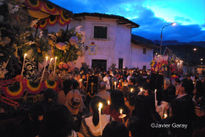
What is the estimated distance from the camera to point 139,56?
2425 cm

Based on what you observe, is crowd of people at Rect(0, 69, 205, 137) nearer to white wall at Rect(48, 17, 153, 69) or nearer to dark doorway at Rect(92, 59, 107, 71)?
white wall at Rect(48, 17, 153, 69)

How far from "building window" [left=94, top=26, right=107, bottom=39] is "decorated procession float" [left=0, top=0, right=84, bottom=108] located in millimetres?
12220

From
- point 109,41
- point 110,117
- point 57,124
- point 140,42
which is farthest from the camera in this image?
point 140,42

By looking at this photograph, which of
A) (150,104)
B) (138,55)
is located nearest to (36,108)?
(150,104)

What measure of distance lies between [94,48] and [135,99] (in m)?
15.9

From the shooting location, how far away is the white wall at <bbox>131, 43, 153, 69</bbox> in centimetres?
2300

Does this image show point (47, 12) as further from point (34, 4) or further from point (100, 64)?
point (100, 64)

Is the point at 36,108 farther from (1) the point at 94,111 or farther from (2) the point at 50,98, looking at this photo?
(1) the point at 94,111

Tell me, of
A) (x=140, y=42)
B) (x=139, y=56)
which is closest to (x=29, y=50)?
(x=140, y=42)

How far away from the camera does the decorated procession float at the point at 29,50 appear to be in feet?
10.4

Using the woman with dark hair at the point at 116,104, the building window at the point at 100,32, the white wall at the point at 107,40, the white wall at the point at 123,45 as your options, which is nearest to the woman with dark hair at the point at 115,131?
the woman with dark hair at the point at 116,104

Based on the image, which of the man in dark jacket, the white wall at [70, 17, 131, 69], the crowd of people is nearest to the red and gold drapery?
the crowd of people

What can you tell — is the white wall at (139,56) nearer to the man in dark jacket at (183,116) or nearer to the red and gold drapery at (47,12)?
the red and gold drapery at (47,12)

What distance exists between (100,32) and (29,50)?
14864mm
